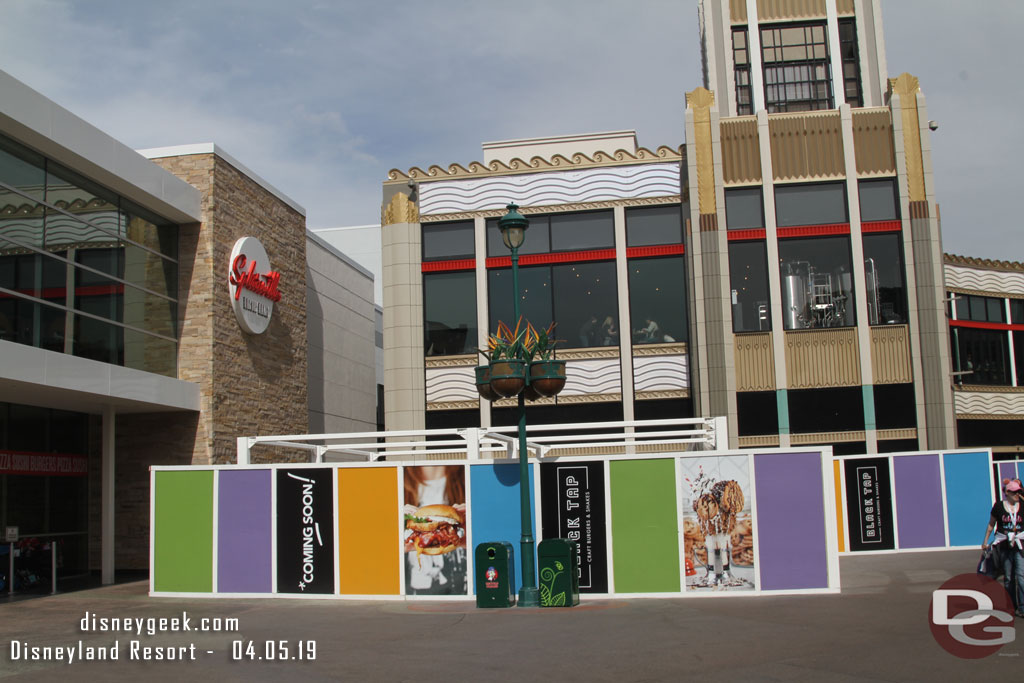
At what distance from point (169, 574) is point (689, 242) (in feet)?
56.9

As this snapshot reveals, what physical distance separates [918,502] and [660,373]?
8617 mm

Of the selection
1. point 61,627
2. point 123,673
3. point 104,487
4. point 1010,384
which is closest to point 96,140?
point 104,487

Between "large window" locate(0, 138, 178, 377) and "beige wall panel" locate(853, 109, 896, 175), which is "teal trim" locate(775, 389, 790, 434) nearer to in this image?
"beige wall panel" locate(853, 109, 896, 175)

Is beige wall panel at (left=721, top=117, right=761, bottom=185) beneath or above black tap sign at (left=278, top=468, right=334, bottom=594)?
above

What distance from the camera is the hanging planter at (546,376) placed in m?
15.8

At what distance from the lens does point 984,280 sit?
3775 cm

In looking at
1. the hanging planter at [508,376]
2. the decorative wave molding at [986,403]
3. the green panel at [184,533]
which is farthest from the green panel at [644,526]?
the decorative wave molding at [986,403]

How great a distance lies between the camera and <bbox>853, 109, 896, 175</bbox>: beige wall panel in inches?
1125

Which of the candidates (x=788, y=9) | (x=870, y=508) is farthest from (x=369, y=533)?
(x=788, y=9)

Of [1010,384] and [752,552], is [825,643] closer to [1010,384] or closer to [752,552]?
[752,552]

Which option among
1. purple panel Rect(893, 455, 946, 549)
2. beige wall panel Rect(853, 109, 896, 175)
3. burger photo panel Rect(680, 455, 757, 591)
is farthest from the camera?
beige wall panel Rect(853, 109, 896, 175)

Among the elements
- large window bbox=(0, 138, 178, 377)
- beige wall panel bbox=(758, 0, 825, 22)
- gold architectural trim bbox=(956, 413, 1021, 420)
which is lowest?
gold architectural trim bbox=(956, 413, 1021, 420)

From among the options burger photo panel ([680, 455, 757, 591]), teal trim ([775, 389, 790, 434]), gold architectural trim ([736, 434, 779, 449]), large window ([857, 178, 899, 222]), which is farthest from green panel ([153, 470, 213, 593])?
large window ([857, 178, 899, 222])

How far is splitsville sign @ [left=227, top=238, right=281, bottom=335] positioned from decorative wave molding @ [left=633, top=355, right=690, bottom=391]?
1073cm
